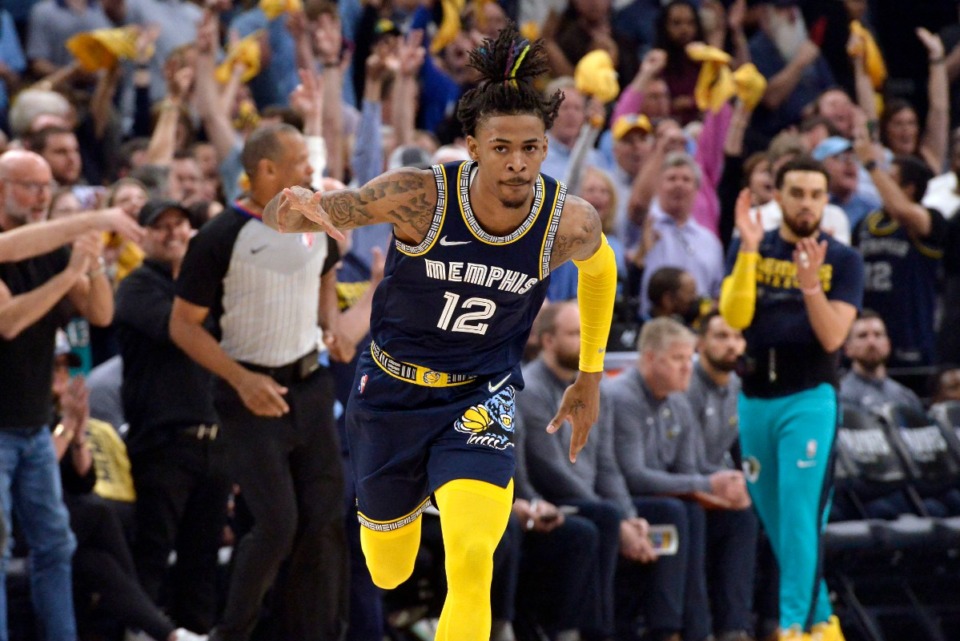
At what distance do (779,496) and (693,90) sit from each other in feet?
18.0

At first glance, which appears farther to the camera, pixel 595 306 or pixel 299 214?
pixel 595 306

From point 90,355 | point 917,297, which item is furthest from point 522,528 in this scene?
point 917,297

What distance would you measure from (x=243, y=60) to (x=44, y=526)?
4.69 m

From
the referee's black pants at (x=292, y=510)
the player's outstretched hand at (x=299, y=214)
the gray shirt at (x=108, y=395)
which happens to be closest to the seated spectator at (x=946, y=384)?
the referee's black pants at (x=292, y=510)

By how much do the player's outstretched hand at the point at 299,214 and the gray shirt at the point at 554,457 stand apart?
2.93 meters

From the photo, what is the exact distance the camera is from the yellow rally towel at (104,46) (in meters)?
10.0

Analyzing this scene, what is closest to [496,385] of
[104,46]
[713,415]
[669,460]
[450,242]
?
[450,242]

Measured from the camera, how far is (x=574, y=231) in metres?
5.26

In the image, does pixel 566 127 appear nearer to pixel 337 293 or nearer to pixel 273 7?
pixel 273 7

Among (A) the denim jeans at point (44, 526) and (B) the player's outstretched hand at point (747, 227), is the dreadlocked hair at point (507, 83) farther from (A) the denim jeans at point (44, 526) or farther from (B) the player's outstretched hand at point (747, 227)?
(A) the denim jeans at point (44, 526)

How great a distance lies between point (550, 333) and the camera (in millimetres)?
8047

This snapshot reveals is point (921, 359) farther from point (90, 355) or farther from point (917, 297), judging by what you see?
point (90, 355)

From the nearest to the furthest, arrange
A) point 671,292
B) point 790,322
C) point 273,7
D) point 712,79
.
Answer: point 790,322, point 671,292, point 273,7, point 712,79

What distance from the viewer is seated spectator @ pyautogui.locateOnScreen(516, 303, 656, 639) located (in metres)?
7.88
